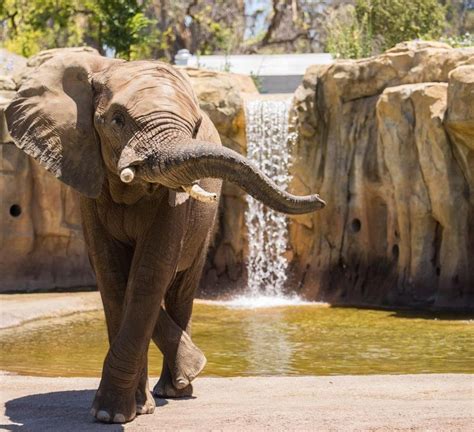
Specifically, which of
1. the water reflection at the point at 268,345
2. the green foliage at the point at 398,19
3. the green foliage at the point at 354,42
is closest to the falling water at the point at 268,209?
the water reflection at the point at 268,345

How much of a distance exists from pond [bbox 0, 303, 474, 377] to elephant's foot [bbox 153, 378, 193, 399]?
2.31 metres

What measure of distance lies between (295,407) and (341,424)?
25.2 inches

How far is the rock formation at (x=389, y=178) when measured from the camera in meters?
16.0

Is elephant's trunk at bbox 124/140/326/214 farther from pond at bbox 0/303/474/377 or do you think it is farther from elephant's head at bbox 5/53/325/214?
pond at bbox 0/303/474/377

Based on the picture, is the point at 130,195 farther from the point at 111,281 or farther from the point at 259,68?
the point at 259,68

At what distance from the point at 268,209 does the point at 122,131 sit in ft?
41.1

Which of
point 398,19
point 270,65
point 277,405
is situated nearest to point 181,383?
point 277,405

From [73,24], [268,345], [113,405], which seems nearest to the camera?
[113,405]

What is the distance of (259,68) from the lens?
30.1 metres

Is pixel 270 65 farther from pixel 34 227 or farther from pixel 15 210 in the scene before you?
pixel 15 210

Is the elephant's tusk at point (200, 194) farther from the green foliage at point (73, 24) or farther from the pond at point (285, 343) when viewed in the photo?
the green foliage at point (73, 24)

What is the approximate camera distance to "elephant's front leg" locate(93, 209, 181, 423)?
690 cm

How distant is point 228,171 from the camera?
20.5 feet

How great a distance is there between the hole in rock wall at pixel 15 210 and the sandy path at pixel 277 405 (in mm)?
9643
